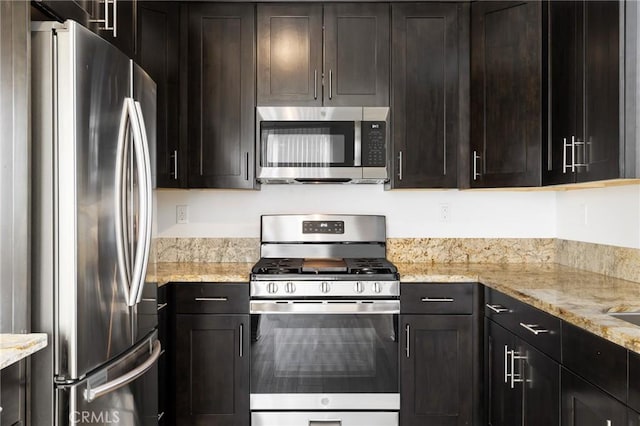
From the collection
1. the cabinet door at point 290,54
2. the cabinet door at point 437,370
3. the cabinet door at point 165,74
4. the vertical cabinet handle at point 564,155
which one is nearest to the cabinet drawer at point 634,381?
the vertical cabinet handle at point 564,155

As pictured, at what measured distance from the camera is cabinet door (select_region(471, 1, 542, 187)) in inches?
99.8

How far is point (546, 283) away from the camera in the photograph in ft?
7.70

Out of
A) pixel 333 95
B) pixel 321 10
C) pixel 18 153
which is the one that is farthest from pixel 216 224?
pixel 18 153

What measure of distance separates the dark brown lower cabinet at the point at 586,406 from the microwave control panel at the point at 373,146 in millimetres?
1501

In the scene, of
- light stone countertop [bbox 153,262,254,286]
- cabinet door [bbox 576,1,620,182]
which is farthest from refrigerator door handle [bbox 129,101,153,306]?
cabinet door [bbox 576,1,620,182]

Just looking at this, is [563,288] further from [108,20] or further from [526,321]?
[108,20]

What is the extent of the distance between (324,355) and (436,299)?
0.64 meters

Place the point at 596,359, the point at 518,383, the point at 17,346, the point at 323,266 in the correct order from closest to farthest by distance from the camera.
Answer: the point at 17,346 → the point at 596,359 → the point at 518,383 → the point at 323,266

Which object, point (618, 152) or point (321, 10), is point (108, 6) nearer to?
point (321, 10)

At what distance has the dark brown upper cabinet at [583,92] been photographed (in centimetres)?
182

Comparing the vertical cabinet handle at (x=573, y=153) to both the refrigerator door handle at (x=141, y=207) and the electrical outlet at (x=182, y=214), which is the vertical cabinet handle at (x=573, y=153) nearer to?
the refrigerator door handle at (x=141, y=207)

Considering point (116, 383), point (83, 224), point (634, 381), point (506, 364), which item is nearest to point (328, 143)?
point (506, 364)

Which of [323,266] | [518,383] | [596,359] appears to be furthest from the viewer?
[323,266]

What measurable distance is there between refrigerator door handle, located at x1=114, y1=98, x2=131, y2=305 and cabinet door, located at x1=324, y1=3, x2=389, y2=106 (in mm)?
1363
